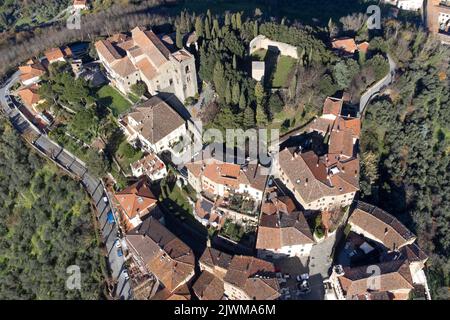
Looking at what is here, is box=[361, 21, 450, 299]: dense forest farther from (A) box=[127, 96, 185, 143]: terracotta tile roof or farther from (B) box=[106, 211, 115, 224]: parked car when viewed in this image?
(B) box=[106, 211, 115, 224]: parked car

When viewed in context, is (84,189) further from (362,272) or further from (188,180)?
(362,272)

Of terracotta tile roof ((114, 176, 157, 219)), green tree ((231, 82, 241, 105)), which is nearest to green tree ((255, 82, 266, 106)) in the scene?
green tree ((231, 82, 241, 105))

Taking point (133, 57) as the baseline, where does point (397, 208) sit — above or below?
below

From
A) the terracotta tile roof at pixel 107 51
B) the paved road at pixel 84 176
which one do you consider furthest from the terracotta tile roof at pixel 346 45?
the paved road at pixel 84 176

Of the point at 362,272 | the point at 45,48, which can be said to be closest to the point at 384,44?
the point at 362,272

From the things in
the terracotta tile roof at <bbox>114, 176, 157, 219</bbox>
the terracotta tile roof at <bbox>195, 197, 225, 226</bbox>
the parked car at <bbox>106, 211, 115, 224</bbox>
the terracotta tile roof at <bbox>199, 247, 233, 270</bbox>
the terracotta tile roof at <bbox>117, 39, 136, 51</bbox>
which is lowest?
the parked car at <bbox>106, 211, 115, 224</bbox>

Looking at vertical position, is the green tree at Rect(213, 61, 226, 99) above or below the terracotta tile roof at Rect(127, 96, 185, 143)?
above
